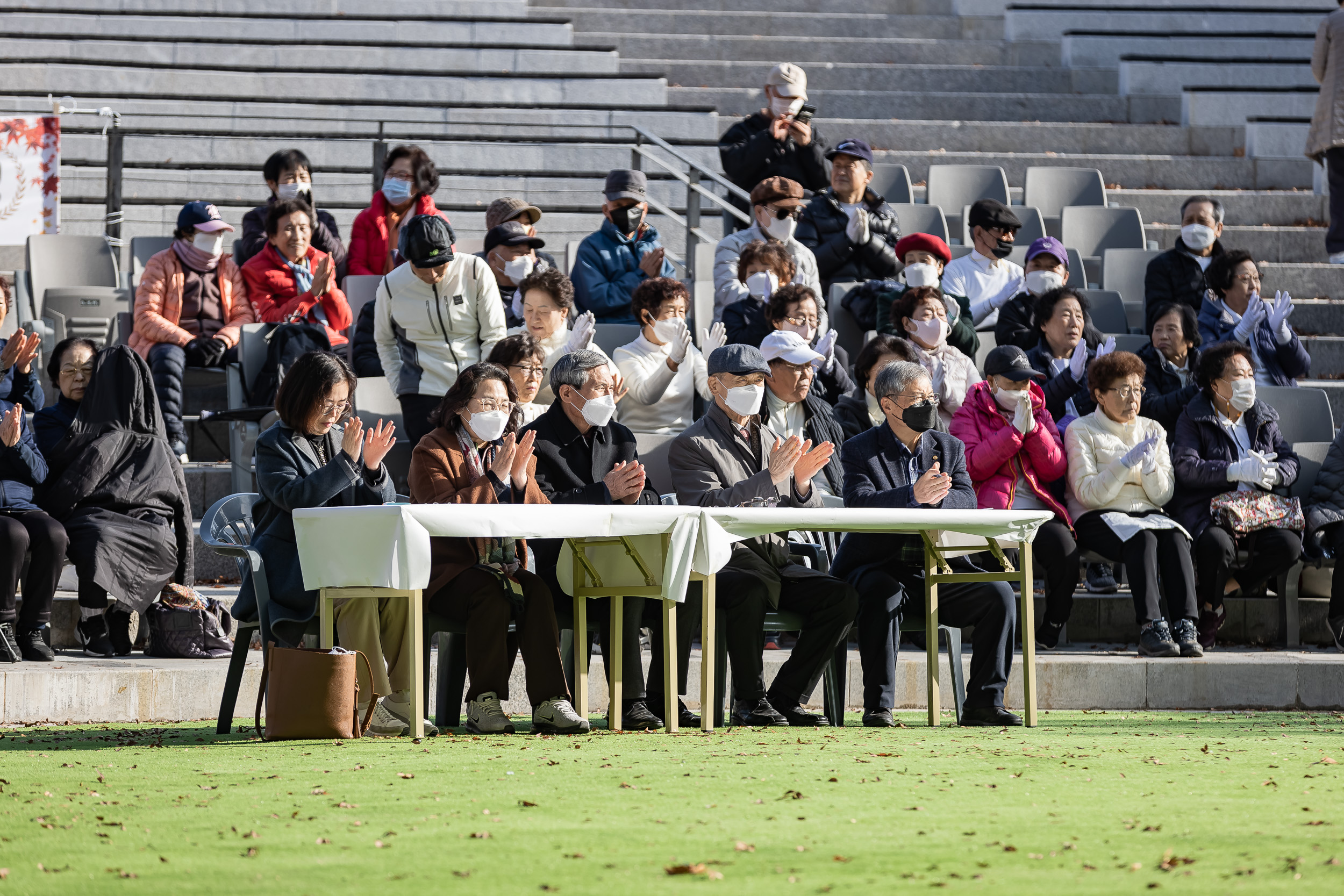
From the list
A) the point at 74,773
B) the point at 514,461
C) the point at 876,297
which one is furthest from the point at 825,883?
the point at 876,297

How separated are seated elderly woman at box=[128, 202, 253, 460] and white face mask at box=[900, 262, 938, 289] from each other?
11.8ft

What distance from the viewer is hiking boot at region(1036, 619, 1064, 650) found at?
8094 mm

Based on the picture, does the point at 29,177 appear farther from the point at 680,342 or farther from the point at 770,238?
the point at 680,342

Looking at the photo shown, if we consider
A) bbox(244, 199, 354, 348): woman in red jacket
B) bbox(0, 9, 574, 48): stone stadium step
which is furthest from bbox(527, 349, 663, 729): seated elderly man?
bbox(0, 9, 574, 48): stone stadium step

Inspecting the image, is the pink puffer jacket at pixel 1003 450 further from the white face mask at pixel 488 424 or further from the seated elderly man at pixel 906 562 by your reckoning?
the white face mask at pixel 488 424

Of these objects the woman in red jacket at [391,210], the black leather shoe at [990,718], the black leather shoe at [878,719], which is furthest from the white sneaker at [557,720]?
the woman in red jacket at [391,210]

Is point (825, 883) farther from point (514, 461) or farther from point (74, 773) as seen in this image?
point (514, 461)

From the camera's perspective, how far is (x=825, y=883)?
3.35m

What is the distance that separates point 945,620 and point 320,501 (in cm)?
244

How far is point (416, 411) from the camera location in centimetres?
883

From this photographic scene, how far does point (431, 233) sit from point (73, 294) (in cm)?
281

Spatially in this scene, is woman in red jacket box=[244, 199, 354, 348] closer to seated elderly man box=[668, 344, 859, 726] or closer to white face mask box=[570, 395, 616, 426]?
white face mask box=[570, 395, 616, 426]

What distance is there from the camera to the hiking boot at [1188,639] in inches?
308

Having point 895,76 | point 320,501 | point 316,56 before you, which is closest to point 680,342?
point 320,501
